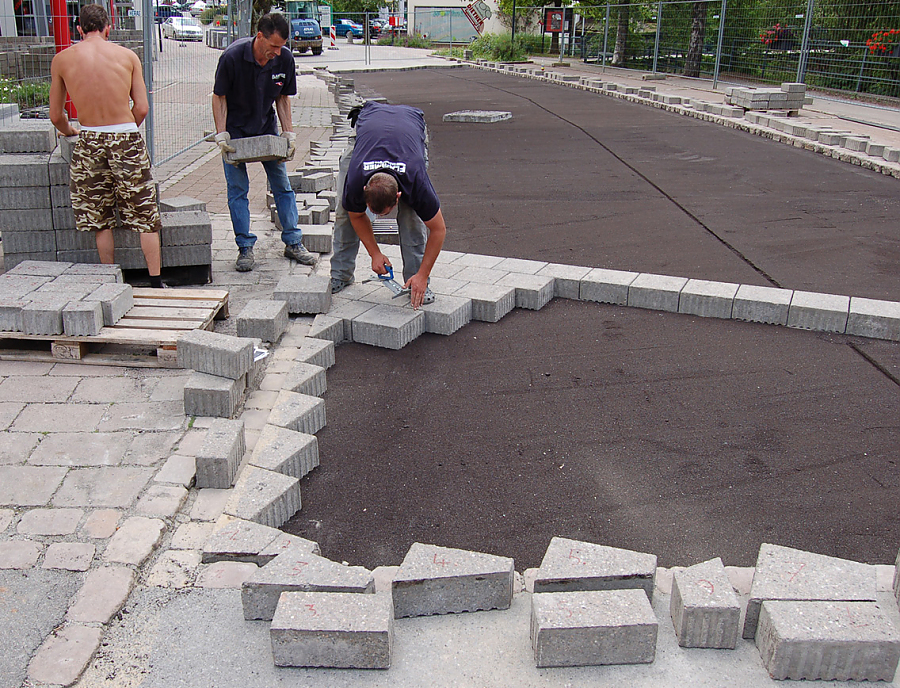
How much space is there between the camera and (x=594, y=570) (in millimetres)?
2795

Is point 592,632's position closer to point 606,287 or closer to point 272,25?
point 606,287

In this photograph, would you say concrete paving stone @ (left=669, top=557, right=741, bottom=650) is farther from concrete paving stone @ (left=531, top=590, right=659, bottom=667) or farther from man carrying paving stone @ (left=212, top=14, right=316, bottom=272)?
man carrying paving stone @ (left=212, top=14, right=316, bottom=272)

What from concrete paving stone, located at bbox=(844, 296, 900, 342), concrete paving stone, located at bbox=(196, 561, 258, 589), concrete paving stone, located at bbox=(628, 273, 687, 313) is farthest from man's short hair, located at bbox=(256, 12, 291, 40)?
concrete paving stone, located at bbox=(844, 296, 900, 342)

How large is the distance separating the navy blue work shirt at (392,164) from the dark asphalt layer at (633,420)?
0.98 metres

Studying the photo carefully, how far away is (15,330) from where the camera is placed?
15.1 ft

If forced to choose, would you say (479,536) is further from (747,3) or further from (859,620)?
(747,3)

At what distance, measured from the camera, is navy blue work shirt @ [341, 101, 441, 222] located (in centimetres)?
493

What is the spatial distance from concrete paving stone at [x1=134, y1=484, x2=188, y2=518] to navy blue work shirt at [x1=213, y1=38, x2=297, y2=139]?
146 inches

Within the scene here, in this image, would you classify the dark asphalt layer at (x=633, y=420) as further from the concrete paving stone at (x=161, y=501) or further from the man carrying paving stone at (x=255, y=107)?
the man carrying paving stone at (x=255, y=107)

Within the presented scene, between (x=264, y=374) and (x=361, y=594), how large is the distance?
2.26 metres

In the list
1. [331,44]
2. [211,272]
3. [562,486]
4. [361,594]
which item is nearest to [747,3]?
[211,272]

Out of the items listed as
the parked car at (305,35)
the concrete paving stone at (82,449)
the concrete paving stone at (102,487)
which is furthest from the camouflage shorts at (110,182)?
the parked car at (305,35)

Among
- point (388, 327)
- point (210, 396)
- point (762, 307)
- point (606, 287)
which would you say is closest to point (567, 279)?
point (606, 287)

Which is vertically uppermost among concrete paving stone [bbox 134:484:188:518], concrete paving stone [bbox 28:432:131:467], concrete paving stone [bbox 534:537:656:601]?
concrete paving stone [bbox 534:537:656:601]
